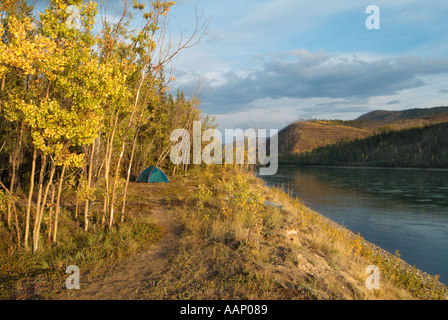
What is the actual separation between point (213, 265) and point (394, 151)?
236 ft

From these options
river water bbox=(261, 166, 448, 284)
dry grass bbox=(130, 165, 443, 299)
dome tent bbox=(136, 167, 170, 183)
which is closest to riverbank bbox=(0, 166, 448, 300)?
dry grass bbox=(130, 165, 443, 299)

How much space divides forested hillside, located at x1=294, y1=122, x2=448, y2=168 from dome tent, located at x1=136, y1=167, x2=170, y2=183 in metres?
52.2

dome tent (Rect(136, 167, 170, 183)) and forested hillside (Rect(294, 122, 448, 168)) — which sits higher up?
forested hillside (Rect(294, 122, 448, 168))

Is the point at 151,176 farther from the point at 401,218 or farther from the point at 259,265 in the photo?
the point at 401,218

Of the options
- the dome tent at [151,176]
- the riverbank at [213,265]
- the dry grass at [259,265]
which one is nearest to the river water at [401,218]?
the riverbank at [213,265]

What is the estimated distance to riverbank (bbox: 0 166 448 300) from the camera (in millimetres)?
5188

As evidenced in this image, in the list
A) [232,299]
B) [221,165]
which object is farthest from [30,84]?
[221,165]

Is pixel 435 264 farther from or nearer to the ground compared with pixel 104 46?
nearer to the ground

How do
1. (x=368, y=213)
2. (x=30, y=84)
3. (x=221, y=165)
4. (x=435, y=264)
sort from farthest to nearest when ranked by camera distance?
(x=221, y=165) < (x=368, y=213) < (x=435, y=264) < (x=30, y=84)

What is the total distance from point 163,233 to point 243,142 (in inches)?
509

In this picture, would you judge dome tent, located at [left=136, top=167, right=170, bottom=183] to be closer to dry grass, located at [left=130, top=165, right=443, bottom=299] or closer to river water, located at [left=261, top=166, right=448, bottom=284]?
dry grass, located at [left=130, top=165, right=443, bottom=299]

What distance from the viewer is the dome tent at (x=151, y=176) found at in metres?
18.2
